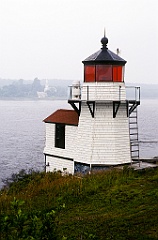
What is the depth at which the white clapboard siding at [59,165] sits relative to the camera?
55.8ft

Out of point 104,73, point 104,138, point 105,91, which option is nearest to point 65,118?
point 104,138

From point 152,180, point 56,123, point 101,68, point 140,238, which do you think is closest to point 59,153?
point 56,123

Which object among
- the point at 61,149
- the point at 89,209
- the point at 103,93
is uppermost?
the point at 103,93

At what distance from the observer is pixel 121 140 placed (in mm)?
16422

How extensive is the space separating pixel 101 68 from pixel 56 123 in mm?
3116

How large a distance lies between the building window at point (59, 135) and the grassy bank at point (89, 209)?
117 inches

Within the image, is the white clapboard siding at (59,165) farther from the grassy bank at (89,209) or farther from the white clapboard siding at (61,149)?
the grassy bank at (89,209)

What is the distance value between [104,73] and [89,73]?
630mm

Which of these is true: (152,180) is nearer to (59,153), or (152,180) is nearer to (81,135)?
(81,135)

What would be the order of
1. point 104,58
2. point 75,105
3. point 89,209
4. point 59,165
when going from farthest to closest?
point 59,165
point 75,105
point 104,58
point 89,209

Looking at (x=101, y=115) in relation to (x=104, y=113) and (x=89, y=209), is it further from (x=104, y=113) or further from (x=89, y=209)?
(x=89, y=209)

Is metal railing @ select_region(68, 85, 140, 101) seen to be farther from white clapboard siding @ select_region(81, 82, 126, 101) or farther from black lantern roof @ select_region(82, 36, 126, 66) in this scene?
black lantern roof @ select_region(82, 36, 126, 66)

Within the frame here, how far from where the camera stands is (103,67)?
53.1 ft

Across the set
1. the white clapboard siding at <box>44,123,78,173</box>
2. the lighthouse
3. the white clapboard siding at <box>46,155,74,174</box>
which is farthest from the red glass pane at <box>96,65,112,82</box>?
the white clapboard siding at <box>46,155,74,174</box>
